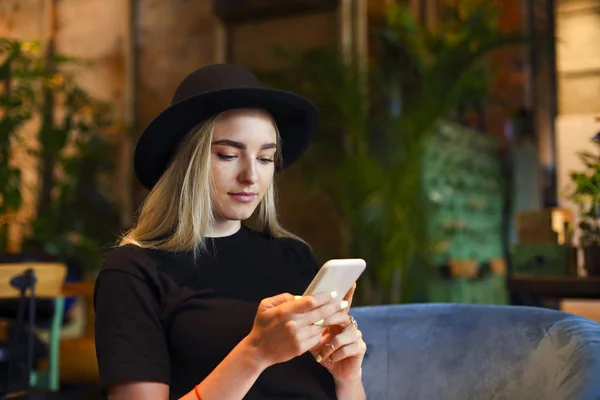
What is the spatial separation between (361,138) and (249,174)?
324cm

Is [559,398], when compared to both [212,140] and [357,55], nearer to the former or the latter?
[212,140]

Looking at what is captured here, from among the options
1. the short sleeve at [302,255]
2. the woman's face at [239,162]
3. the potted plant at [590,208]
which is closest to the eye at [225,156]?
the woman's face at [239,162]

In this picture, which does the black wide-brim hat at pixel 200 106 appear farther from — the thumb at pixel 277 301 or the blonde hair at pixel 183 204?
the thumb at pixel 277 301

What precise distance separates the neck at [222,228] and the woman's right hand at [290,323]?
0.39 m

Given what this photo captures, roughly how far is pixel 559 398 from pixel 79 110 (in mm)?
5488

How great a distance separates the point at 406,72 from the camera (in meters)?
4.79

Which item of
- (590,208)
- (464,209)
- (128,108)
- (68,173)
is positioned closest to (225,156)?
(590,208)

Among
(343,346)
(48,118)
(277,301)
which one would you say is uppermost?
(48,118)

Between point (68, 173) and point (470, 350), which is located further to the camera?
point (68, 173)

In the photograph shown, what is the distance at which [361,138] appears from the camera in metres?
4.66

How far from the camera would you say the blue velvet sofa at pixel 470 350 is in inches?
57.2

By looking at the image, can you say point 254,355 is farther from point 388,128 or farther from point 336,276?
point 388,128

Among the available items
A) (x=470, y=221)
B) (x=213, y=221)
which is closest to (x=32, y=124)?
(x=470, y=221)

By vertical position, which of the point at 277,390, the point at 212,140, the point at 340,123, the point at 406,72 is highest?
the point at 406,72
